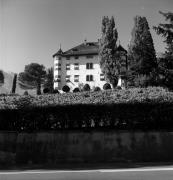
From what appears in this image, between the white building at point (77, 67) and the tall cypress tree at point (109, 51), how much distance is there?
13.0 metres

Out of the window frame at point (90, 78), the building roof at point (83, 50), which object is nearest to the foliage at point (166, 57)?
the window frame at point (90, 78)

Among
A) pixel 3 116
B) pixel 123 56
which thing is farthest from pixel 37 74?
pixel 3 116

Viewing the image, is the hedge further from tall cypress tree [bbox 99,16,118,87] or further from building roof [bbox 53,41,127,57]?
building roof [bbox 53,41,127,57]

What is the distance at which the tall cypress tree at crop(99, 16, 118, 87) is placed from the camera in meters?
68.1

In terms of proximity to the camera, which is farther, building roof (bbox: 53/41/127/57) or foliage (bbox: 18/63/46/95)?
foliage (bbox: 18/63/46/95)

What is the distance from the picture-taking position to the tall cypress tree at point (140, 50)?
2207 inches

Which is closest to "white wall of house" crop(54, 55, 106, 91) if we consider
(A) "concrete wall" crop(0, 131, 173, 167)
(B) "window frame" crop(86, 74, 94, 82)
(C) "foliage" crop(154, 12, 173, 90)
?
(B) "window frame" crop(86, 74, 94, 82)

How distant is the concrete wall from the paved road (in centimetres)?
251

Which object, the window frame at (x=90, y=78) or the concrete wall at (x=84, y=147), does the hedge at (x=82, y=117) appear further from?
the window frame at (x=90, y=78)

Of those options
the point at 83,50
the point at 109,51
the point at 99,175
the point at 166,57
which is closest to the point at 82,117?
the point at 99,175

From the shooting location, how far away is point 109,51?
6944 cm

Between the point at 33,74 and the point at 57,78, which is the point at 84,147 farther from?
the point at 33,74

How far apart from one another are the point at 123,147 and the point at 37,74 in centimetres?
9723

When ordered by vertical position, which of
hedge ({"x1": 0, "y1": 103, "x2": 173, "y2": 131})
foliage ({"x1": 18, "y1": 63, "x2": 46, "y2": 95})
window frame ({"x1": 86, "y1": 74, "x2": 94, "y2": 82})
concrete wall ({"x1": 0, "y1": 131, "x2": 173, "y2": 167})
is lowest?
concrete wall ({"x1": 0, "y1": 131, "x2": 173, "y2": 167})
